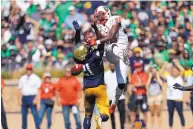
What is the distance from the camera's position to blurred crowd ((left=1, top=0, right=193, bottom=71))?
25781 millimetres

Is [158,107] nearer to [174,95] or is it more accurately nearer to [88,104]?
[174,95]

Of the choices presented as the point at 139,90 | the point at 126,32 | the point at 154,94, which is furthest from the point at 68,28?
the point at 139,90

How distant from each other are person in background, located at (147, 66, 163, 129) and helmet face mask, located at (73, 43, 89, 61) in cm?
663

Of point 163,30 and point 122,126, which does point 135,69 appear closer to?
point 122,126

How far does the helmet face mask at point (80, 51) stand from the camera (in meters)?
14.6

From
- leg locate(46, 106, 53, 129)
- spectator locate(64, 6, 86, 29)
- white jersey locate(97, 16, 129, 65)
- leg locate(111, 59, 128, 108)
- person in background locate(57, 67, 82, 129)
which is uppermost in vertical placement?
spectator locate(64, 6, 86, 29)

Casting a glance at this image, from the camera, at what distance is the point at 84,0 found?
30047 mm

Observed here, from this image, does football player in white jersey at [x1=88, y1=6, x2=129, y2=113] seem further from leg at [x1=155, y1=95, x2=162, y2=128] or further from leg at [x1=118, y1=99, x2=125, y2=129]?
leg at [x1=155, y1=95, x2=162, y2=128]

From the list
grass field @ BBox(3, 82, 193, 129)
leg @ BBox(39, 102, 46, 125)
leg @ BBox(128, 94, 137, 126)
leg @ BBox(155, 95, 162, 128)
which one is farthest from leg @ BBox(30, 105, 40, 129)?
leg @ BBox(155, 95, 162, 128)

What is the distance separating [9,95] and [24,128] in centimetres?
448

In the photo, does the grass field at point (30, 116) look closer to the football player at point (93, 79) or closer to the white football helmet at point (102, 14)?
the football player at point (93, 79)

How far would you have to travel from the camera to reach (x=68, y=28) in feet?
94.1

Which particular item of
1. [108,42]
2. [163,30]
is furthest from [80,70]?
[163,30]

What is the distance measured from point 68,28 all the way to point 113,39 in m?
13.6
